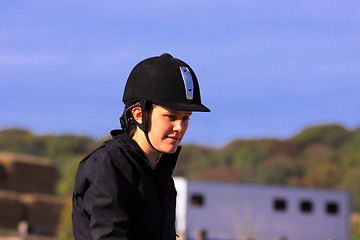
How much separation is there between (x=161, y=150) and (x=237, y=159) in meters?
Result: 129

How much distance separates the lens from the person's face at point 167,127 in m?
3.49

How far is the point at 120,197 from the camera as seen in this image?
11.0 feet

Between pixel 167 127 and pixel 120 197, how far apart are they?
40cm

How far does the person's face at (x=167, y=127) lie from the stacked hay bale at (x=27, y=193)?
48.9 metres

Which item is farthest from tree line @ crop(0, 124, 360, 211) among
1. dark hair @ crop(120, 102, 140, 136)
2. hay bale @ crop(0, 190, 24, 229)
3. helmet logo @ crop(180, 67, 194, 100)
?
helmet logo @ crop(180, 67, 194, 100)

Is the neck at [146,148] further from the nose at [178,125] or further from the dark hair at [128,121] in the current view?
the nose at [178,125]

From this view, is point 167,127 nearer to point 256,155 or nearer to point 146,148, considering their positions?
point 146,148

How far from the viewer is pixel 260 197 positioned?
56188mm

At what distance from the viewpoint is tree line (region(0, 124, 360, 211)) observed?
112500 mm

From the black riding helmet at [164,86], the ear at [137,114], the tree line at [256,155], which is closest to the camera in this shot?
the black riding helmet at [164,86]

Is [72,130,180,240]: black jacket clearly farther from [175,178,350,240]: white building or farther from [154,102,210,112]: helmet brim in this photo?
[175,178,350,240]: white building

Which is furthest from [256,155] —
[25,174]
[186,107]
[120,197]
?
[120,197]

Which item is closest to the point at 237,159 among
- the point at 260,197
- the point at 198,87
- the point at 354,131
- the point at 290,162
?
the point at 290,162

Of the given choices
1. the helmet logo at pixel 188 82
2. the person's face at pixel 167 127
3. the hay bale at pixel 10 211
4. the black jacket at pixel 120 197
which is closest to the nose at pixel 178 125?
the person's face at pixel 167 127
